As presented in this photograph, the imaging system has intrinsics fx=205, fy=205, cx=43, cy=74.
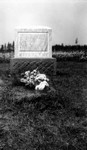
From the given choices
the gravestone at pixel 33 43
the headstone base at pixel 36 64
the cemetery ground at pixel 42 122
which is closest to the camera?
the cemetery ground at pixel 42 122

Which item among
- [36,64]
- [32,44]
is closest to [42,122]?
[36,64]

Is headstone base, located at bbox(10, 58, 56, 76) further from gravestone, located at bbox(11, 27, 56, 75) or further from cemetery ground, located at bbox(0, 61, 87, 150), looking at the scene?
cemetery ground, located at bbox(0, 61, 87, 150)

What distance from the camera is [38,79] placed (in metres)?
4.73

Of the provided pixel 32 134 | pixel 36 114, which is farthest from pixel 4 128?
pixel 36 114

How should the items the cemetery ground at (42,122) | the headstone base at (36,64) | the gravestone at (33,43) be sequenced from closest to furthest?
the cemetery ground at (42,122), the headstone base at (36,64), the gravestone at (33,43)

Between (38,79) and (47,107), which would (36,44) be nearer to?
(38,79)

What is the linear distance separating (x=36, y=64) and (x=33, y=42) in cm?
90

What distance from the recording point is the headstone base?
7.41m

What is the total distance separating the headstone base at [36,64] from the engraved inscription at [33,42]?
0.52 meters

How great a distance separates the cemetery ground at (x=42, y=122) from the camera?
2371mm

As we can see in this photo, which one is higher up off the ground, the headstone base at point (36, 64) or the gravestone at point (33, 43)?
the gravestone at point (33, 43)

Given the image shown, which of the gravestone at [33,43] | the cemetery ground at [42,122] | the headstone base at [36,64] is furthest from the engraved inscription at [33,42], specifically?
the cemetery ground at [42,122]

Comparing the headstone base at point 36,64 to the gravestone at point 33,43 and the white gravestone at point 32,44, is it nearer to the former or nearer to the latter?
the gravestone at point 33,43

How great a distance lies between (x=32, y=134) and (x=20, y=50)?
547 centimetres
